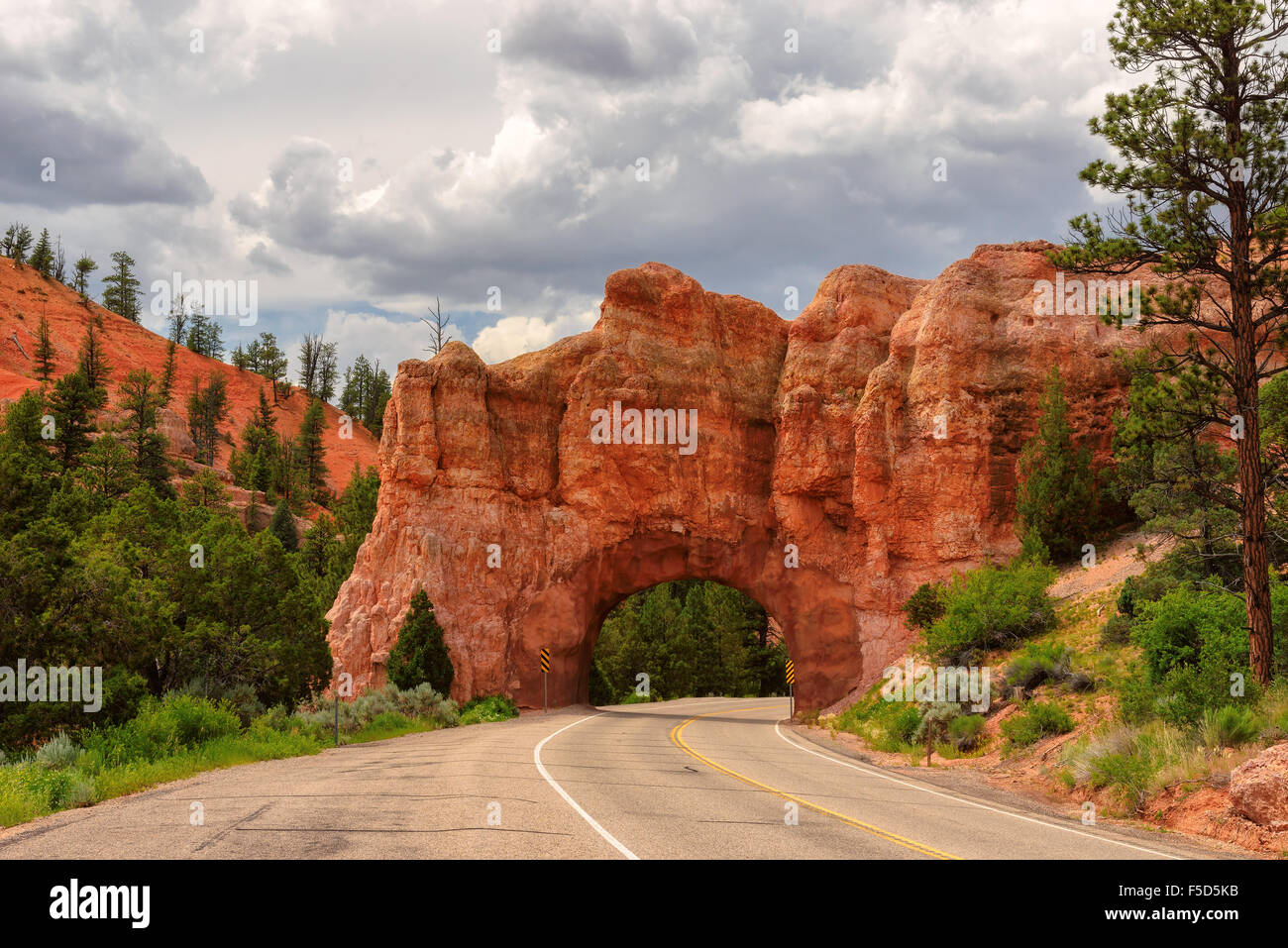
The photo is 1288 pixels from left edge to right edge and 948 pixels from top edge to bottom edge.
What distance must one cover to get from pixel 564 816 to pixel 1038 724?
39.8ft

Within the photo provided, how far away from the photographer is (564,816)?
10.9 m

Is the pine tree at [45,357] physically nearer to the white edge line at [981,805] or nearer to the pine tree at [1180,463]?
the white edge line at [981,805]

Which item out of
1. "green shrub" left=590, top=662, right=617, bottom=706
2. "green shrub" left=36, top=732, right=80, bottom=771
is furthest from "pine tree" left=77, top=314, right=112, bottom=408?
"green shrub" left=36, top=732, right=80, bottom=771

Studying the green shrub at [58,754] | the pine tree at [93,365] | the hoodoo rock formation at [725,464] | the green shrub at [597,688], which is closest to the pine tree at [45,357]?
the pine tree at [93,365]

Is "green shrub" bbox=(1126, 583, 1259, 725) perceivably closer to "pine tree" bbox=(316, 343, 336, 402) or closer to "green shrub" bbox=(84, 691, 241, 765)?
"green shrub" bbox=(84, 691, 241, 765)

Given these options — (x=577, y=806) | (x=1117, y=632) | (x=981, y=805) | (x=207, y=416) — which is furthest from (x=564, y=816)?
(x=207, y=416)

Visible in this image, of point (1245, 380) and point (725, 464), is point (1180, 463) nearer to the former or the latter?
point (1245, 380)

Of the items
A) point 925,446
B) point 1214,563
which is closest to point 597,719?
point 925,446

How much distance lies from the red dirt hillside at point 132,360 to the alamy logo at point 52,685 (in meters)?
84.5

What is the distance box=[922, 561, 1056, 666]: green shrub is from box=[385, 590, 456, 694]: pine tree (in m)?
19.0

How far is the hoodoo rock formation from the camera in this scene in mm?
37062

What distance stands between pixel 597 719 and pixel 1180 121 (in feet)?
84.0

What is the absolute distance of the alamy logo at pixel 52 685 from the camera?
1597 centimetres
